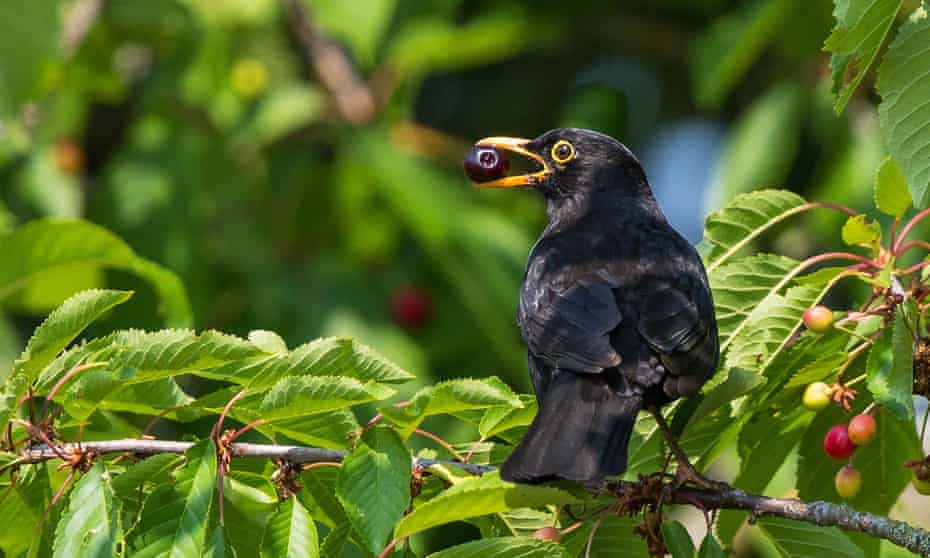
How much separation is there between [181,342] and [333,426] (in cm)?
35

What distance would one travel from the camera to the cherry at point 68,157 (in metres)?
7.66

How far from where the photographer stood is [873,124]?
6.87 meters

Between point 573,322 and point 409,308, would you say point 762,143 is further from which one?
point 573,322

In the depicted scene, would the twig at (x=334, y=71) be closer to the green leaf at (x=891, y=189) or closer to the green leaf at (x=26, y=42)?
the green leaf at (x=26, y=42)

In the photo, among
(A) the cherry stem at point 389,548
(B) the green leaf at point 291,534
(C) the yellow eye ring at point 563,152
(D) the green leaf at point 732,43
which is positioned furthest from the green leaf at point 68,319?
(D) the green leaf at point 732,43

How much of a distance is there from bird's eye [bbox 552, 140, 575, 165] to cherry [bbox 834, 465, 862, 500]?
1.61 meters

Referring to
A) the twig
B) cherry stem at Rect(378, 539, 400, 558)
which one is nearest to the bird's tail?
cherry stem at Rect(378, 539, 400, 558)

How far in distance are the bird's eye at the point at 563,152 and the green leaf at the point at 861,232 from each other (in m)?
1.50

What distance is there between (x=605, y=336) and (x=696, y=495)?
56cm

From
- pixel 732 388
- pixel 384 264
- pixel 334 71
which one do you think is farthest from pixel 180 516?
pixel 334 71

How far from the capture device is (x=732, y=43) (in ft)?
21.3

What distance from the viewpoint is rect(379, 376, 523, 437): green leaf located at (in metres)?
2.74

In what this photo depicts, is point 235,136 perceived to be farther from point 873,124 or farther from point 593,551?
point 593,551

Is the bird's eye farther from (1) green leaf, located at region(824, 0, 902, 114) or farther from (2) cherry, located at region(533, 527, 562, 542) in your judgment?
(2) cherry, located at region(533, 527, 562, 542)
